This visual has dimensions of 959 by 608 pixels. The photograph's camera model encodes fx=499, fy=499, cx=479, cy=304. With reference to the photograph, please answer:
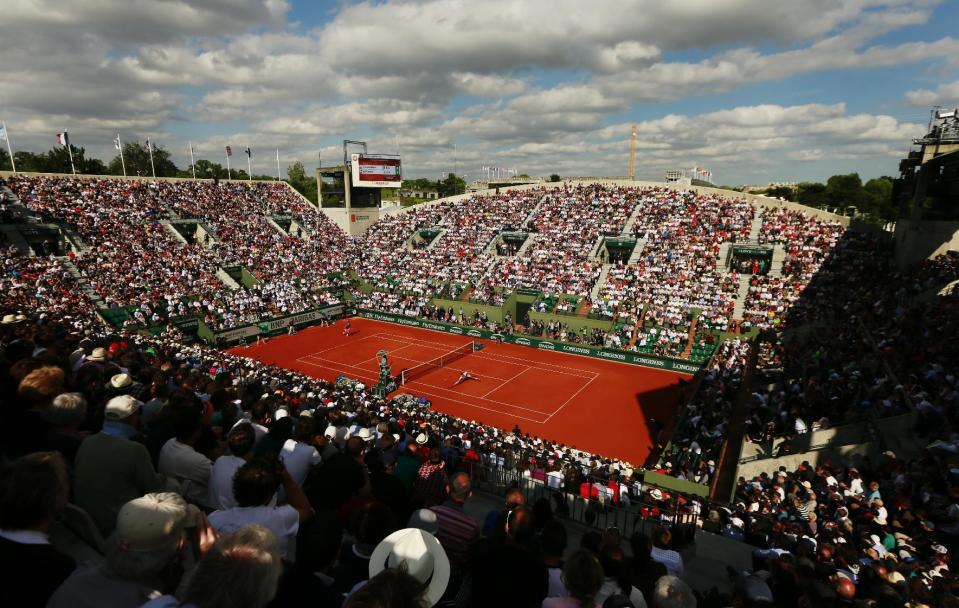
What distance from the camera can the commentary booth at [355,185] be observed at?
200ft

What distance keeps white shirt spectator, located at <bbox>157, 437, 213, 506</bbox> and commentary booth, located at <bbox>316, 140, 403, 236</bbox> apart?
58949mm

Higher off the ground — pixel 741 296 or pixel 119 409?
pixel 119 409

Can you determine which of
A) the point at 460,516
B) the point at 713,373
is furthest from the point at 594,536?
the point at 713,373

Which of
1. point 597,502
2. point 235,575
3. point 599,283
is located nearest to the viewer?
point 235,575

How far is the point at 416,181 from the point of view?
618 feet

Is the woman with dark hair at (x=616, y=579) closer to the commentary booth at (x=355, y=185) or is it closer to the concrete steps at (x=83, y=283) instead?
the concrete steps at (x=83, y=283)

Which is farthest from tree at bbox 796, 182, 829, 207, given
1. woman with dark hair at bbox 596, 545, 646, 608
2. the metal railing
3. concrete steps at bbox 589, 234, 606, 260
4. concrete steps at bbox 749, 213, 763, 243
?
woman with dark hair at bbox 596, 545, 646, 608

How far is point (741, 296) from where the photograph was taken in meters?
35.3

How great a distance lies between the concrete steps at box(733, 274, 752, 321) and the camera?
34.2 meters

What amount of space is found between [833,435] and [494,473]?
11534 millimetres

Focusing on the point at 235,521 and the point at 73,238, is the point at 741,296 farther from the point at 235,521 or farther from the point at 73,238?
the point at 73,238

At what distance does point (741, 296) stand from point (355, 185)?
44730mm

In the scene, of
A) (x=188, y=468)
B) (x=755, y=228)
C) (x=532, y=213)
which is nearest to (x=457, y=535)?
(x=188, y=468)

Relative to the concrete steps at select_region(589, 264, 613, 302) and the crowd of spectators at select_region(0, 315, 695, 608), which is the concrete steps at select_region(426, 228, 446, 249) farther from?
the crowd of spectators at select_region(0, 315, 695, 608)
